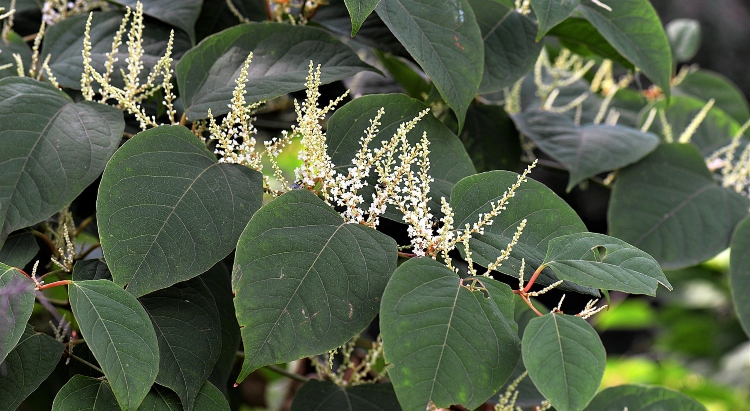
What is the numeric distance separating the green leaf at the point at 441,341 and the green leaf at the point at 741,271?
1.41ft

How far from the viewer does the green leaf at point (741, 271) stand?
2.65ft

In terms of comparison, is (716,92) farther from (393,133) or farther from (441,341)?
(441,341)

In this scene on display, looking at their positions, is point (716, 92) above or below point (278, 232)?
below

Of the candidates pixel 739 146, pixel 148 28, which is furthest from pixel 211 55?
pixel 739 146

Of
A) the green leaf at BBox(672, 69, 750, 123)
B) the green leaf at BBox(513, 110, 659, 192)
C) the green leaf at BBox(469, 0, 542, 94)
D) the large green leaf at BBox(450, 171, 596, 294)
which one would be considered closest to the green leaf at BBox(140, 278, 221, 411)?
the large green leaf at BBox(450, 171, 596, 294)

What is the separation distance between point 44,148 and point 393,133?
30 centimetres

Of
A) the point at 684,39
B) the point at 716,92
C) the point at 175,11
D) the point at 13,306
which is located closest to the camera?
the point at 13,306

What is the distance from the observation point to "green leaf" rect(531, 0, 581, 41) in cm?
67

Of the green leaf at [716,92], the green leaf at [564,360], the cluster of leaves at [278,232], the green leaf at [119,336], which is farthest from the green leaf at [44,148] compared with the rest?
the green leaf at [716,92]

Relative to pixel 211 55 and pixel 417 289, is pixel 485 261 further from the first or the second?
pixel 211 55

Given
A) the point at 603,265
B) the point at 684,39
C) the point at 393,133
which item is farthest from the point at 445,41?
the point at 684,39

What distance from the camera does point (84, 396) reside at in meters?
0.53

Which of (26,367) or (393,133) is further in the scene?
(393,133)

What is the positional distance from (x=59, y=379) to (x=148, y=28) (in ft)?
1.33
